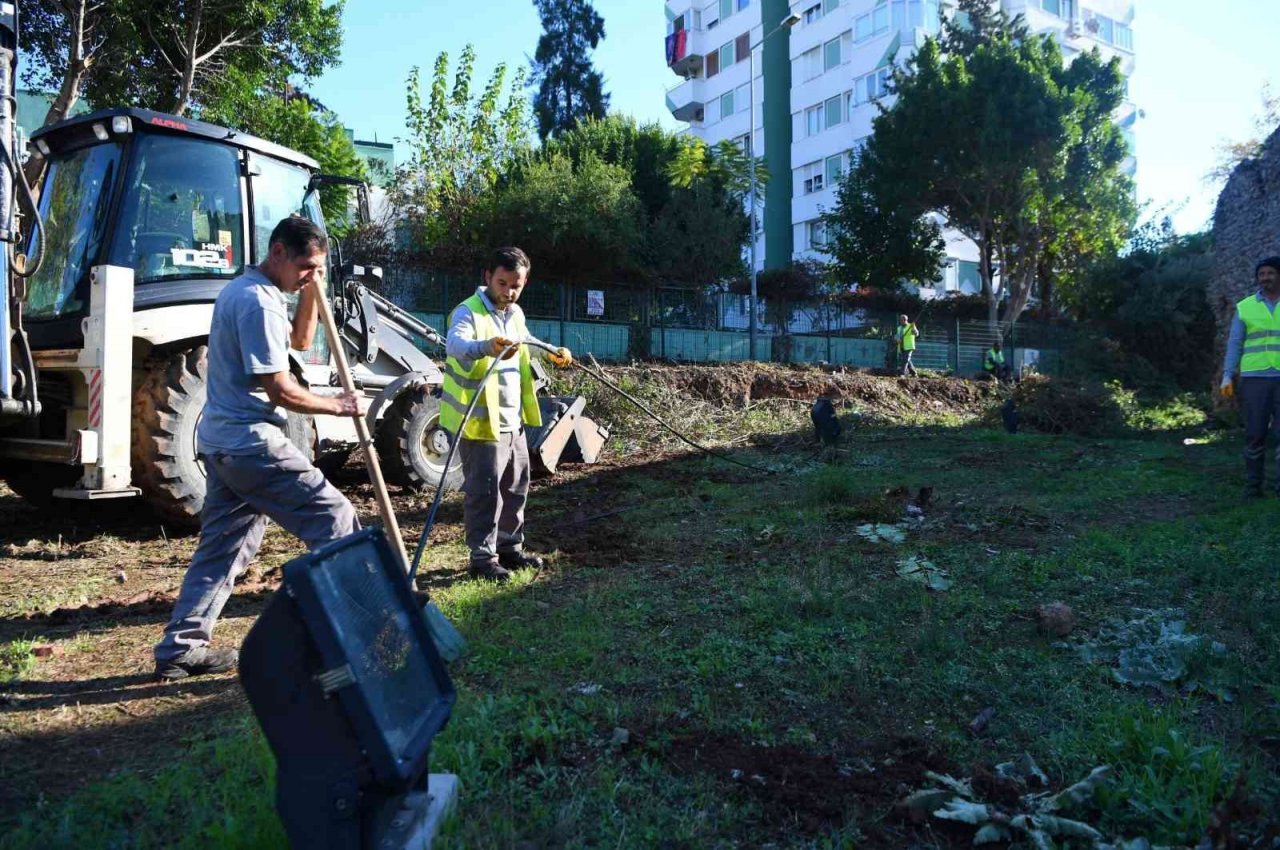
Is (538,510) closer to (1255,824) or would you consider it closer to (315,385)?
(315,385)

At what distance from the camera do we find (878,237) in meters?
28.8

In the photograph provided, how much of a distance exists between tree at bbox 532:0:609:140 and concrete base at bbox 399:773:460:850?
3885 centimetres

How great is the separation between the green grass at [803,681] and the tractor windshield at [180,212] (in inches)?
127

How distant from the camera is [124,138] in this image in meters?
6.34

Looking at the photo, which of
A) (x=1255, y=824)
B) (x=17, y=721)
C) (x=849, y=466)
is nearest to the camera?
(x=1255, y=824)

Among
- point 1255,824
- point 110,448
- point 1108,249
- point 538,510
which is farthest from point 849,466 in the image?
point 1108,249

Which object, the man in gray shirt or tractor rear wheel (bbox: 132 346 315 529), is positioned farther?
tractor rear wheel (bbox: 132 346 315 529)

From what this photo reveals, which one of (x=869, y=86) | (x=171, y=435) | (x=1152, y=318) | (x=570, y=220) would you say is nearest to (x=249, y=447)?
(x=171, y=435)

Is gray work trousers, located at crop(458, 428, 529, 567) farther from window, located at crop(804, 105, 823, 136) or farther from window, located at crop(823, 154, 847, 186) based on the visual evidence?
window, located at crop(804, 105, 823, 136)

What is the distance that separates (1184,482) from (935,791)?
716 centimetres

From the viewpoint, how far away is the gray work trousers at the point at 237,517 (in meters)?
3.79

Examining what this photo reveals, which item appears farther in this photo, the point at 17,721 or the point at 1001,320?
the point at 1001,320

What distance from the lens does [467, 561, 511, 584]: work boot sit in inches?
208

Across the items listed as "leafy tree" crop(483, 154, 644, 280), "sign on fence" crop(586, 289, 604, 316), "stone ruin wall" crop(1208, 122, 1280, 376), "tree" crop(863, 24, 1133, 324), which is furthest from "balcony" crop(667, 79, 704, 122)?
"stone ruin wall" crop(1208, 122, 1280, 376)
